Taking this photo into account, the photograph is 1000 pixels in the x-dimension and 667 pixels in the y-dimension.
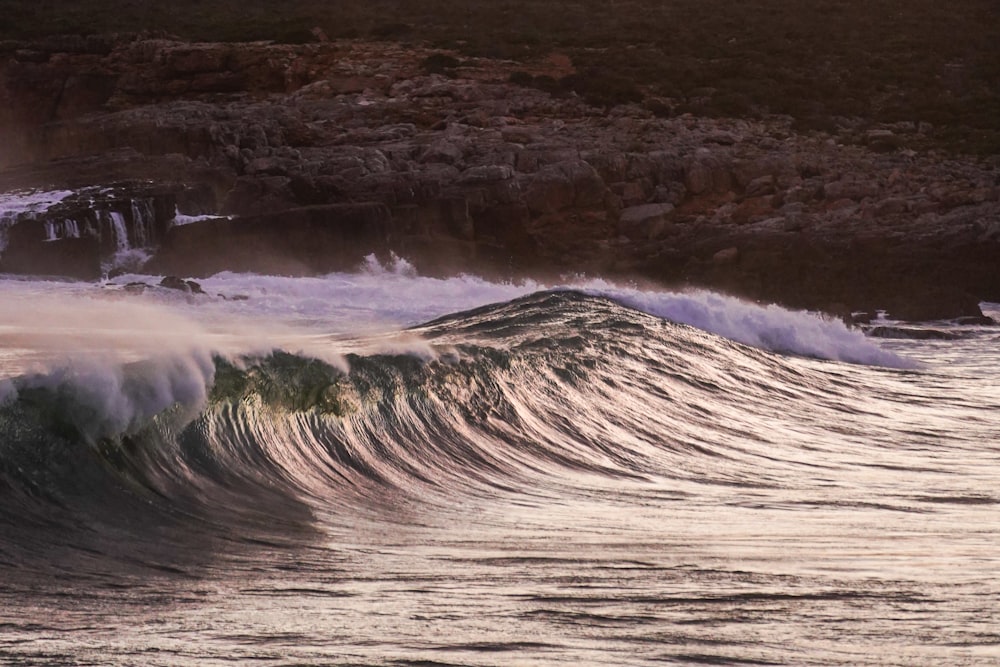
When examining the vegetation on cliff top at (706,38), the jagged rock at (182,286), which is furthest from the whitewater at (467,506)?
the vegetation on cliff top at (706,38)

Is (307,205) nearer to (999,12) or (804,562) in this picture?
(804,562)

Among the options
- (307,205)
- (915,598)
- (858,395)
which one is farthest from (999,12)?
(915,598)

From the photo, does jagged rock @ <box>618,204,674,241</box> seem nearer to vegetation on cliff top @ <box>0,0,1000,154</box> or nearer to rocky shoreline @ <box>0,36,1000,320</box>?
rocky shoreline @ <box>0,36,1000,320</box>

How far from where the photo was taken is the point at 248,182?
32.3m

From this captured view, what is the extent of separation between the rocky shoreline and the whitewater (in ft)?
50.2

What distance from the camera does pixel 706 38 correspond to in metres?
50.6

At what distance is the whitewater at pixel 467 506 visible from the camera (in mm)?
4598

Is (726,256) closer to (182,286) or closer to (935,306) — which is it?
(935,306)

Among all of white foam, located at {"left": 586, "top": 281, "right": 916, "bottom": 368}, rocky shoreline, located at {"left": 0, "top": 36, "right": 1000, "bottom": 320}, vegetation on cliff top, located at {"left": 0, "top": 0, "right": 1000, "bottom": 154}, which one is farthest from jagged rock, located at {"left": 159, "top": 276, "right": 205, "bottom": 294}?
vegetation on cliff top, located at {"left": 0, "top": 0, "right": 1000, "bottom": 154}

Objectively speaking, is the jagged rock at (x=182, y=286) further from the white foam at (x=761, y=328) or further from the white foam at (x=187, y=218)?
the white foam at (x=761, y=328)

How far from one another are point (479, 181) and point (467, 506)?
26.4 meters

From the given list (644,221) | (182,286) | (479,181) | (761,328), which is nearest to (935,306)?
(644,221)

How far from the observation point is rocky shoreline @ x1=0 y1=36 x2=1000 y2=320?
94.7ft

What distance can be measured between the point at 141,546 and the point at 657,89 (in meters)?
39.1
